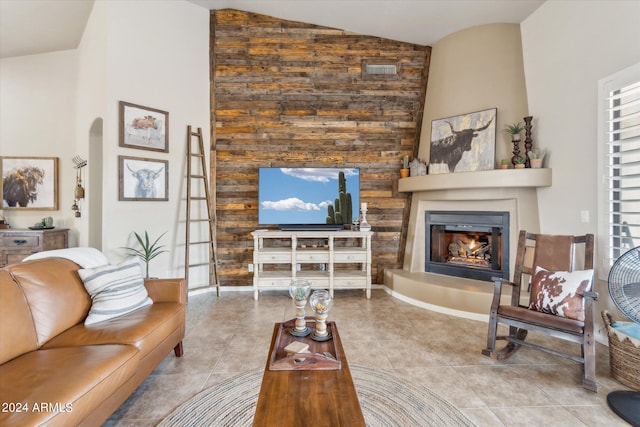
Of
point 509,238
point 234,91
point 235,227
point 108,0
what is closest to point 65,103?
point 108,0

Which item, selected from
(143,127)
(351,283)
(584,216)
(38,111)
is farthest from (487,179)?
(38,111)

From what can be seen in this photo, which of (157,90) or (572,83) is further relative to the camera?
(157,90)

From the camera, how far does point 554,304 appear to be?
2332 mm

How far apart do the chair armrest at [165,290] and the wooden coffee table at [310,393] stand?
1.17 meters

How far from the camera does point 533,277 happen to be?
2.60m

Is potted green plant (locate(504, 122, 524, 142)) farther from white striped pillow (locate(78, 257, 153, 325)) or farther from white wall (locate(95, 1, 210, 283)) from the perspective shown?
white striped pillow (locate(78, 257, 153, 325))

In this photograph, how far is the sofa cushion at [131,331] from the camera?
5.77 ft

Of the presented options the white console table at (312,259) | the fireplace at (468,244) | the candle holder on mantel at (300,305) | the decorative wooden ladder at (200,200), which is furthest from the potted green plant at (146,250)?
the fireplace at (468,244)

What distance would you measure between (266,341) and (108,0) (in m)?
4.12

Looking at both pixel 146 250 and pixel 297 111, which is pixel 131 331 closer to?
pixel 146 250

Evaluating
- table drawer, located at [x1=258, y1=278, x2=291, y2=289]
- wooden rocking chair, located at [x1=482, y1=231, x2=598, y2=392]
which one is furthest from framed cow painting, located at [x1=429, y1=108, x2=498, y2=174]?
table drawer, located at [x1=258, y1=278, x2=291, y2=289]

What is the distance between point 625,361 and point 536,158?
6.63 feet

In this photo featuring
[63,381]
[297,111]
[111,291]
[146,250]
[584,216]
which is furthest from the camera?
[297,111]

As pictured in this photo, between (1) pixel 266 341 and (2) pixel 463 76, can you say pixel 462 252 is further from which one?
(1) pixel 266 341
